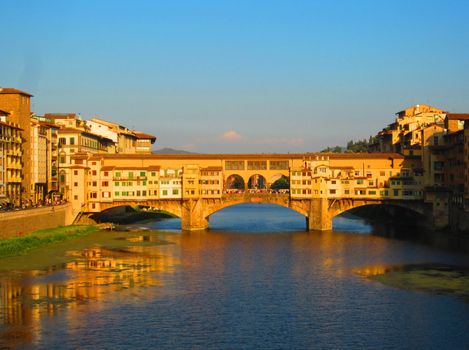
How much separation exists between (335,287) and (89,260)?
63.4 ft

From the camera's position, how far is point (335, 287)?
4203 cm

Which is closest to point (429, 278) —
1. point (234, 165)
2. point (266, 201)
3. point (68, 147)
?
point (266, 201)

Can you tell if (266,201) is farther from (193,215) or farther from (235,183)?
(235,183)

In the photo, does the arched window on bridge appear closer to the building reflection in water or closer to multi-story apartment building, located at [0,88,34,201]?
multi-story apartment building, located at [0,88,34,201]

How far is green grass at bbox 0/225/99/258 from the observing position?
52.2 m

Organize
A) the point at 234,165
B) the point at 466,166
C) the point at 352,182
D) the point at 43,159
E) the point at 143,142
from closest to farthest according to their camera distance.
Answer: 1. the point at 466,166
2. the point at 352,182
3. the point at 43,159
4. the point at 234,165
5. the point at 143,142

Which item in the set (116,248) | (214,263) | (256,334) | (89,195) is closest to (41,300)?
(256,334)

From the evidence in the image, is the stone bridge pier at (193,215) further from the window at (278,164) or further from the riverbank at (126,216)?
the riverbank at (126,216)

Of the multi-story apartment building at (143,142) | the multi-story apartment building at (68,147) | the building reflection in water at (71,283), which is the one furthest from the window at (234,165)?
the multi-story apartment building at (143,142)

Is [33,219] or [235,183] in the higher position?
[235,183]

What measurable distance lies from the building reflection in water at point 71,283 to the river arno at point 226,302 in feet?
0.20

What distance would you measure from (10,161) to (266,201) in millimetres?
26486

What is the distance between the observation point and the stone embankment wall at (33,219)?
5522 cm

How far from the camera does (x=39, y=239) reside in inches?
2319
